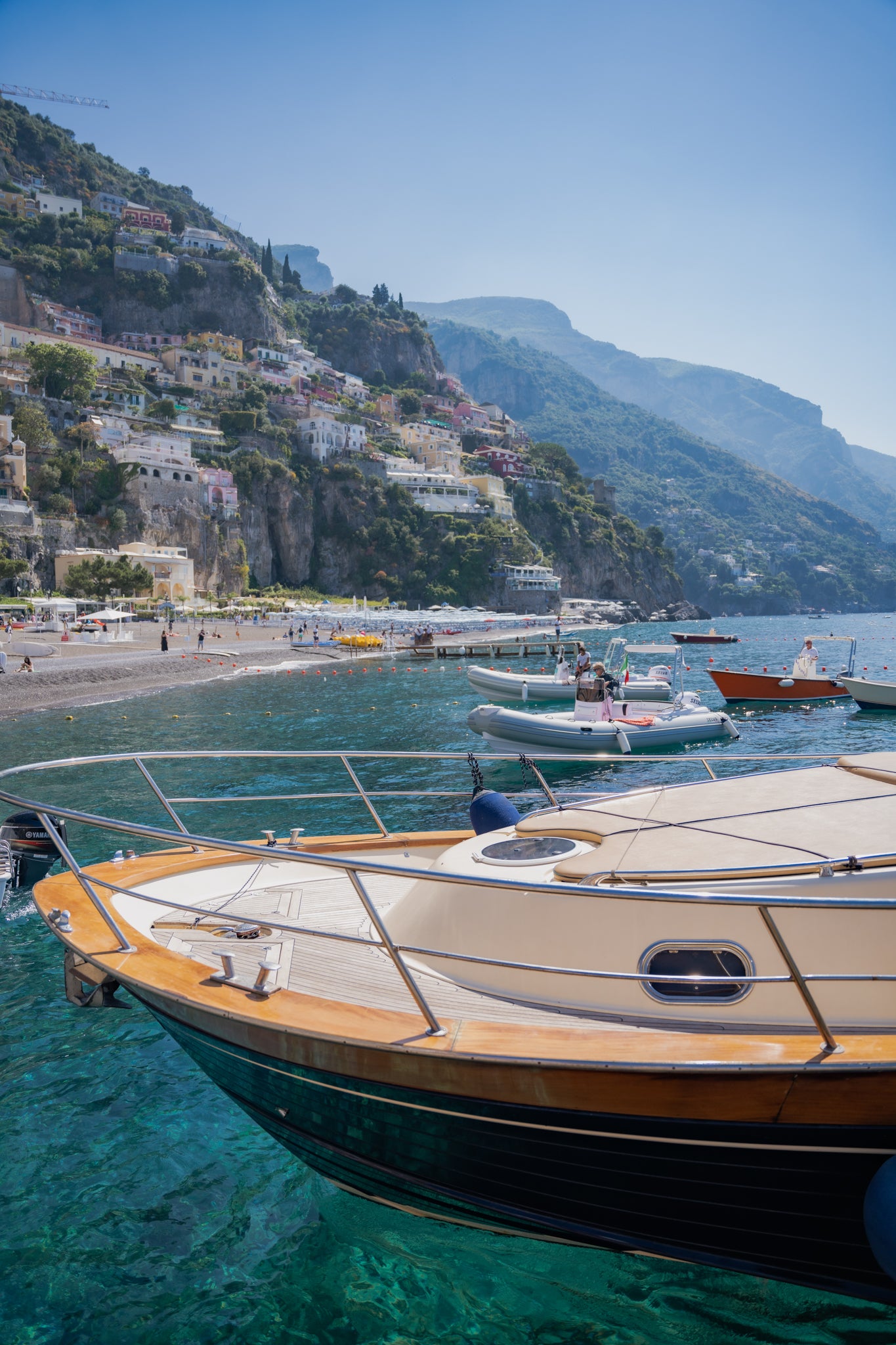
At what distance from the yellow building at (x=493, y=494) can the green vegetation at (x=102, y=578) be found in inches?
2873

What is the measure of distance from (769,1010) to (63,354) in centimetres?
9704

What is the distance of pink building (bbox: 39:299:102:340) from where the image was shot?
10594 centimetres

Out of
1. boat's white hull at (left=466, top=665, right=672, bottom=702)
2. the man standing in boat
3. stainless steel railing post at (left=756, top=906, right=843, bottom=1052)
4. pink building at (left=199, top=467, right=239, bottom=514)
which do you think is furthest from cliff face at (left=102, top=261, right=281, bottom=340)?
stainless steel railing post at (left=756, top=906, right=843, bottom=1052)

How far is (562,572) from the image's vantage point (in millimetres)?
130750

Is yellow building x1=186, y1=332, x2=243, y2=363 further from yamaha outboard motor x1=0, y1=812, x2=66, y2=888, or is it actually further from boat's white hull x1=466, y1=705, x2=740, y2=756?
yamaha outboard motor x1=0, y1=812, x2=66, y2=888

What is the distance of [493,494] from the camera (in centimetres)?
12788

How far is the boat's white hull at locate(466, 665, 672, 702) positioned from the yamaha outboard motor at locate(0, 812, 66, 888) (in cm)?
1592

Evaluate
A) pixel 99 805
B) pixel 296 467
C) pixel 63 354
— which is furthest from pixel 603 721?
pixel 296 467

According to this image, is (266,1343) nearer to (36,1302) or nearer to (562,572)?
(36,1302)

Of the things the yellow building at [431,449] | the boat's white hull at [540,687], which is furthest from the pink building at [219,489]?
the boat's white hull at [540,687]

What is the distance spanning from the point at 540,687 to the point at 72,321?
11329 cm

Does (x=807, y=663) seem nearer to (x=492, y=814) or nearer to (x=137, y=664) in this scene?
(x=492, y=814)

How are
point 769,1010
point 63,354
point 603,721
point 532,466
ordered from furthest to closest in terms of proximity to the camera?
1. point 532,466
2. point 63,354
3. point 603,721
4. point 769,1010

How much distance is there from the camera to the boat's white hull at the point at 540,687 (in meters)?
23.1
